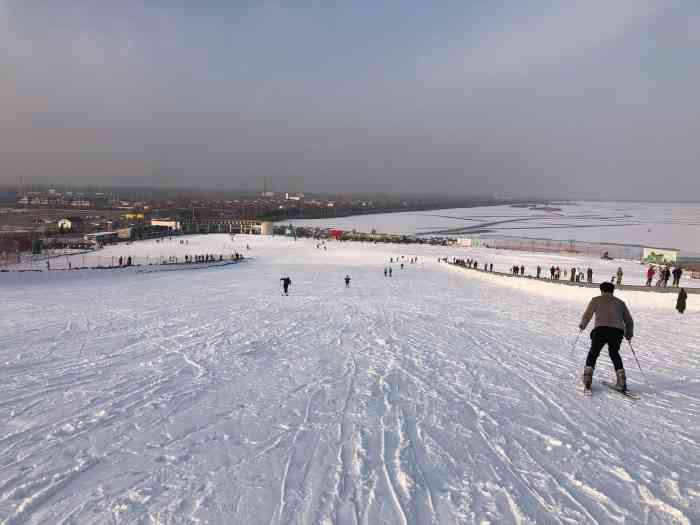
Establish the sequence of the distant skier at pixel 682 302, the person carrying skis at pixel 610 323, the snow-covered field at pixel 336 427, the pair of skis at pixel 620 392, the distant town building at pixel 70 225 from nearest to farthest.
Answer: the snow-covered field at pixel 336 427, the person carrying skis at pixel 610 323, the pair of skis at pixel 620 392, the distant skier at pixel 682 302, the distant town building at pixel 70 225

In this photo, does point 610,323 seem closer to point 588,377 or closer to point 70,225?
point 588,377

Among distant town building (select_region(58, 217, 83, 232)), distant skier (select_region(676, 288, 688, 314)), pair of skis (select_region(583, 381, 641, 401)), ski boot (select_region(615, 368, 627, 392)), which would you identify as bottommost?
distant town building (select_region(58, 217, 83, 232))

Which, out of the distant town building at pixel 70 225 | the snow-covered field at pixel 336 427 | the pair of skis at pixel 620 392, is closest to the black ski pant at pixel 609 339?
the pair of skis at pixel 620 392

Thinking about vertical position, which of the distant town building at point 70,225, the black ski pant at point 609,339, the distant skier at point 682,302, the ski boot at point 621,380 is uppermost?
the black ski pant at point 609,339

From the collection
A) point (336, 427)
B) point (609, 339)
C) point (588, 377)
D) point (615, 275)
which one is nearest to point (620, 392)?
point (588, 377)

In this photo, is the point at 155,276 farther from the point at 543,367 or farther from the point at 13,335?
the point at 543,367

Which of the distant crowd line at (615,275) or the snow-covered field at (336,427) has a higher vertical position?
the snow-covered field at (336,427)

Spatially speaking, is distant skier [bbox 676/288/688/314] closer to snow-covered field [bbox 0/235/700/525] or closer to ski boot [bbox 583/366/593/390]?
snow-covered field [bbox 0/235/700/525]

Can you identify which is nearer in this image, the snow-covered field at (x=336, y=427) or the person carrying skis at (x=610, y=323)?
the snow-covered field at (x=336, y=427)

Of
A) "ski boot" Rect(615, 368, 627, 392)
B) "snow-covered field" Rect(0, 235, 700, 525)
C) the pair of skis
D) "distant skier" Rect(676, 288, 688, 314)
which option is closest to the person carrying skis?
"ski boot" Rect(615, 368, 627, 392)

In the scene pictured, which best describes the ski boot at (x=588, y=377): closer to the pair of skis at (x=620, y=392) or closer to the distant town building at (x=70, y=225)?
the pair of skis at (x=620, y=392)
